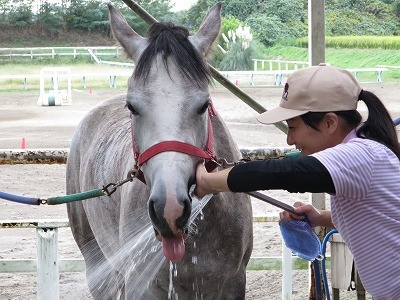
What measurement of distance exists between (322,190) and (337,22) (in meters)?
21.5

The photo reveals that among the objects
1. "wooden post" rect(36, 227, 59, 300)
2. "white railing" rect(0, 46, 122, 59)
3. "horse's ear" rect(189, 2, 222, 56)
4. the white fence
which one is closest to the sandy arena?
"horse's ear" rect(189, 2, 222, 56)

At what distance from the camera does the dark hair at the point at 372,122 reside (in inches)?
94.7

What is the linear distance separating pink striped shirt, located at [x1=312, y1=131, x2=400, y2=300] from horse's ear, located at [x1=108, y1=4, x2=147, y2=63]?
1.28 metres

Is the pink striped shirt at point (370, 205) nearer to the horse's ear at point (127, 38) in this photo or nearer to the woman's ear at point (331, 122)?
the woman's ear at point (331, 122)

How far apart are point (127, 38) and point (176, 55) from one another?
1.42ft

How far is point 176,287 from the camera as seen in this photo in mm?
3457

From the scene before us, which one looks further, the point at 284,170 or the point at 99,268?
the point at 99,268

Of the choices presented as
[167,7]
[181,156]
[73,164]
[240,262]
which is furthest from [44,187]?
[167,7]

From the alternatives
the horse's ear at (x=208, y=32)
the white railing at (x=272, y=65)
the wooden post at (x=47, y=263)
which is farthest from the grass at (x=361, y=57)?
the horse's ear at (x=208, y=32)

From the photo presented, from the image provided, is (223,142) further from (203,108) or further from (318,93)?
(318,93)

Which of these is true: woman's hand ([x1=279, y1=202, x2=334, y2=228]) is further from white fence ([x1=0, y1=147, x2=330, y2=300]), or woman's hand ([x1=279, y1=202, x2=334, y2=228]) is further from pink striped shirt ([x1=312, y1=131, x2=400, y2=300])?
white fence ([x1=0, y1=147, x2=330, y2=300])

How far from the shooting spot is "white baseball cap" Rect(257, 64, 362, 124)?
241cm

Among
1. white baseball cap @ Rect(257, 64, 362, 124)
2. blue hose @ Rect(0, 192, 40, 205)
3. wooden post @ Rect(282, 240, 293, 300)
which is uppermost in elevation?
white baseball cap @ Rect(257, 64, 362, 124)

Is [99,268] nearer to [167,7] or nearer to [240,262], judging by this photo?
[240,262]
